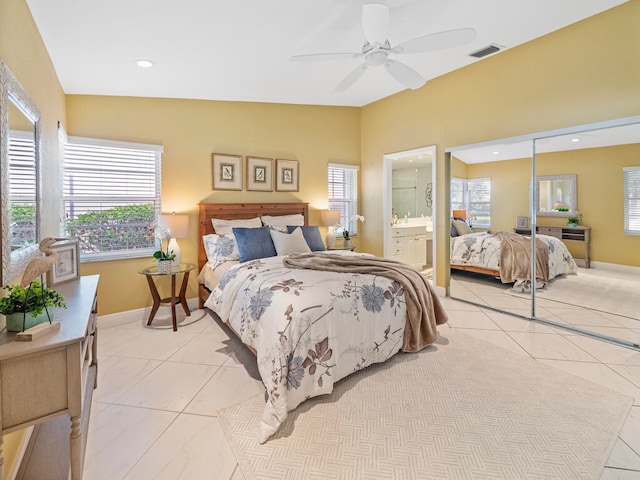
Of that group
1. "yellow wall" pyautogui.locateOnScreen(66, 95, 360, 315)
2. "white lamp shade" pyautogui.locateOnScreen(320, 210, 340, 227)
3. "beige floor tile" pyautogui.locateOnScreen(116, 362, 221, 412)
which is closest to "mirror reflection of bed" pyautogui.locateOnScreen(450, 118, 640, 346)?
"white lamp shade" pyautogui.locateOnScreen(320, 210, 340, 227)

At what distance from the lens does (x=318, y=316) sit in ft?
7.76

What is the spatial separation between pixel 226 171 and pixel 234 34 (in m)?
2.01

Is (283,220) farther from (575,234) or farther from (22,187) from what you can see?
(575,234)

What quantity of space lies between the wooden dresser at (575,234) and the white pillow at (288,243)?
267cm

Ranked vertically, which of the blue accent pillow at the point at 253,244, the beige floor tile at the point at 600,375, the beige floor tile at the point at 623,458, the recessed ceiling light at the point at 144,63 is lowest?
the beige floor tile at the point at 623,458

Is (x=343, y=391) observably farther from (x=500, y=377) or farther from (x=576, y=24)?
(x=576, y=24)

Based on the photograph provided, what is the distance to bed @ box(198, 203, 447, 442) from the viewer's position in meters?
2.22

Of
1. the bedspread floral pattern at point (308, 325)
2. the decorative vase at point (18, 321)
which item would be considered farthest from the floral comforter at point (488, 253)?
the decorative vase at point (18, 321)

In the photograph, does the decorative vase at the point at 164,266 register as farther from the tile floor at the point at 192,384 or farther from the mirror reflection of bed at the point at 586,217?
the mirror reflection of bed at the point at 586,217

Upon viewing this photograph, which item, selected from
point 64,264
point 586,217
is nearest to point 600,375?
point 586,217

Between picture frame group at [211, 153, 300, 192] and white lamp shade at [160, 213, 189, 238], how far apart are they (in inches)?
28.1

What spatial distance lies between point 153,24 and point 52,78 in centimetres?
116

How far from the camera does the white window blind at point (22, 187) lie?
5.80ft

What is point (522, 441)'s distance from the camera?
1.90 metres
